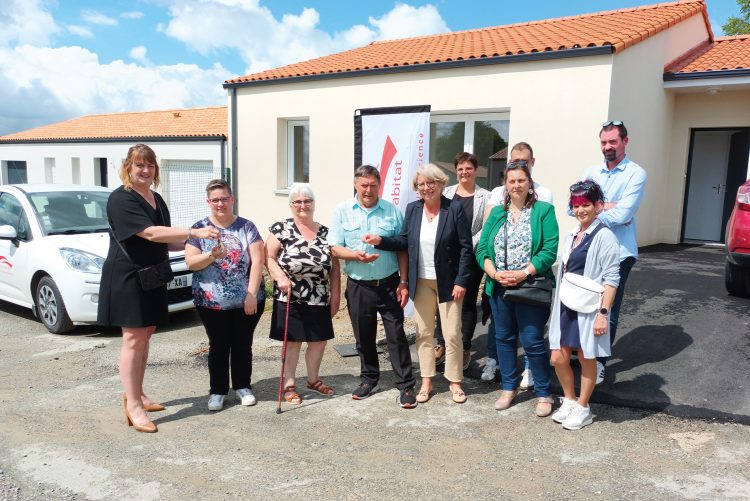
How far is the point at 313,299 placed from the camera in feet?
13.9

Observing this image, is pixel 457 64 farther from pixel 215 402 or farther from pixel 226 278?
pixel 215 402

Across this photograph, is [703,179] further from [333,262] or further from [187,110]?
[187,110]

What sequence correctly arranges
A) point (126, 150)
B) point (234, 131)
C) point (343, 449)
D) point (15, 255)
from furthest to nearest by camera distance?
point (126, 150) < point (234, 131) < point (15, 255) < point (343, 449)

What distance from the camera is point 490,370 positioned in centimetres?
475

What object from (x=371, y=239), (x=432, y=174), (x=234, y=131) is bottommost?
(x=371, y=239)

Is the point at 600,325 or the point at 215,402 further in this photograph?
the point at 215,402

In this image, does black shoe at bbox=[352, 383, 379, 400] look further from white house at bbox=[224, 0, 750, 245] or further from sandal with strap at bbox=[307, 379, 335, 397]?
white house at bbox=[224, 0, 750, 245]

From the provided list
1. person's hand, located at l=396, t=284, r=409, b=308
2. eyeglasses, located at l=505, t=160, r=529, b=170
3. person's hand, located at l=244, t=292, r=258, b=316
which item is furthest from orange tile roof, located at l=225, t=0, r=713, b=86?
person's hand, located at l=244, t=292, r=258, b=316

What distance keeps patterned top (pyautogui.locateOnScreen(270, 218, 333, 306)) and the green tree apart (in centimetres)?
3038

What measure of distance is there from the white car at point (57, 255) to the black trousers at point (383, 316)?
2944 millimetres

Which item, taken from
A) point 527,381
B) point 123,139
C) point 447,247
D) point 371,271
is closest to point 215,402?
point 371,271

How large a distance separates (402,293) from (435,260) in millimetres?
389

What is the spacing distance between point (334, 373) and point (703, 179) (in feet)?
31.1

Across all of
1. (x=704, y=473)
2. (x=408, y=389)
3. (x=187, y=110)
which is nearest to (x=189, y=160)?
(x=187, y=110)
